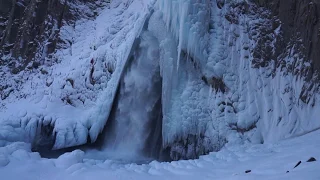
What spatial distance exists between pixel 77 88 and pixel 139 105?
2201 mm

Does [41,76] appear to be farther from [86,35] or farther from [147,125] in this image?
[147,125]

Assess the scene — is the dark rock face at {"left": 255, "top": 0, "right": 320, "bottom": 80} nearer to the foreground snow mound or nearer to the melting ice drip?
the melting ice drip

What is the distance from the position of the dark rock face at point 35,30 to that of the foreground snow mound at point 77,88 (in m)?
0.49

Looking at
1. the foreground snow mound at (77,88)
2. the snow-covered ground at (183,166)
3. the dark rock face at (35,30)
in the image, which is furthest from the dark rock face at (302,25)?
the dark rock face at (35,30)

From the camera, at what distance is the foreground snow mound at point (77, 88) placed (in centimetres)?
1027

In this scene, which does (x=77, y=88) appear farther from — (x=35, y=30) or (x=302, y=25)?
(x=302, y=25)

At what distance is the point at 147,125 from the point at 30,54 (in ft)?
18.8

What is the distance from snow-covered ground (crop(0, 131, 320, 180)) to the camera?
4.86 m

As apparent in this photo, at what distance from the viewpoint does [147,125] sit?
1051cm

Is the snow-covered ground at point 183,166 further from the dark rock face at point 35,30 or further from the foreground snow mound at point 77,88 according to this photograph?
the dark rock face at point 35,30

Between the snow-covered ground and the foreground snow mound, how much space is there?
3.03 metres

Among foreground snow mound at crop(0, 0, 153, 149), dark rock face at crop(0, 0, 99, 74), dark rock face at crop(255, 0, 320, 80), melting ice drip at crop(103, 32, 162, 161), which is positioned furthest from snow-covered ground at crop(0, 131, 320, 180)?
dark rock face at crop(0, 0, 99, 74)

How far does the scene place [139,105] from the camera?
10.6m

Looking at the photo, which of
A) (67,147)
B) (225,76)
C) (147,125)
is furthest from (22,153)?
(225,76)
